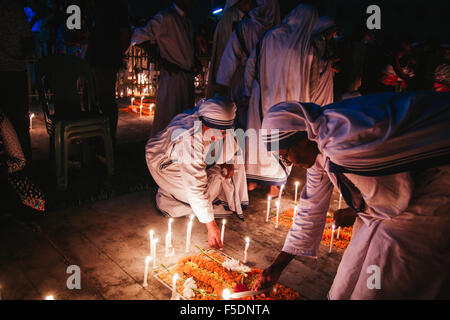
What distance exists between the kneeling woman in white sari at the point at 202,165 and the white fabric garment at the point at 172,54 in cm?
185

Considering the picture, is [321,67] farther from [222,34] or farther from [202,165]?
[202,165]

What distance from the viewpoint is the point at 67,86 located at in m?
4.68

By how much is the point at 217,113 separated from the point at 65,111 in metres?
2.51

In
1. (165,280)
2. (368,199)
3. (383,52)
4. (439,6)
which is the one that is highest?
(439,6)

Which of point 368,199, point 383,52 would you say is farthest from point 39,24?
point 368,199

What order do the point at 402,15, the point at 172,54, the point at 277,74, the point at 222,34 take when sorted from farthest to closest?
the point at 402,15 → the point at 222,34 → the point at 172,54 → the point at 277,74

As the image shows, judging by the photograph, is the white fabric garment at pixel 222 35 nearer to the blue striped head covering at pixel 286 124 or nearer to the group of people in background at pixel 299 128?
the group of people in background at pixel 299 128

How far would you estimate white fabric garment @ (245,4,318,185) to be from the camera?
430cm

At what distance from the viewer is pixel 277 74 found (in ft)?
14.5

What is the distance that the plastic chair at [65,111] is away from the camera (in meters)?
4.21

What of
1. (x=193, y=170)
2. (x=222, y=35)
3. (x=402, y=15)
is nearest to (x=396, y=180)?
(x=193, y=170)

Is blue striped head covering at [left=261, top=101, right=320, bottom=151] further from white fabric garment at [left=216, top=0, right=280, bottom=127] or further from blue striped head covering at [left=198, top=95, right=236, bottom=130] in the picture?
white fabric garment at [left=216, top=0, right=280, bottom=127]

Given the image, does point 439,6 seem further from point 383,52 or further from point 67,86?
point 67,86
